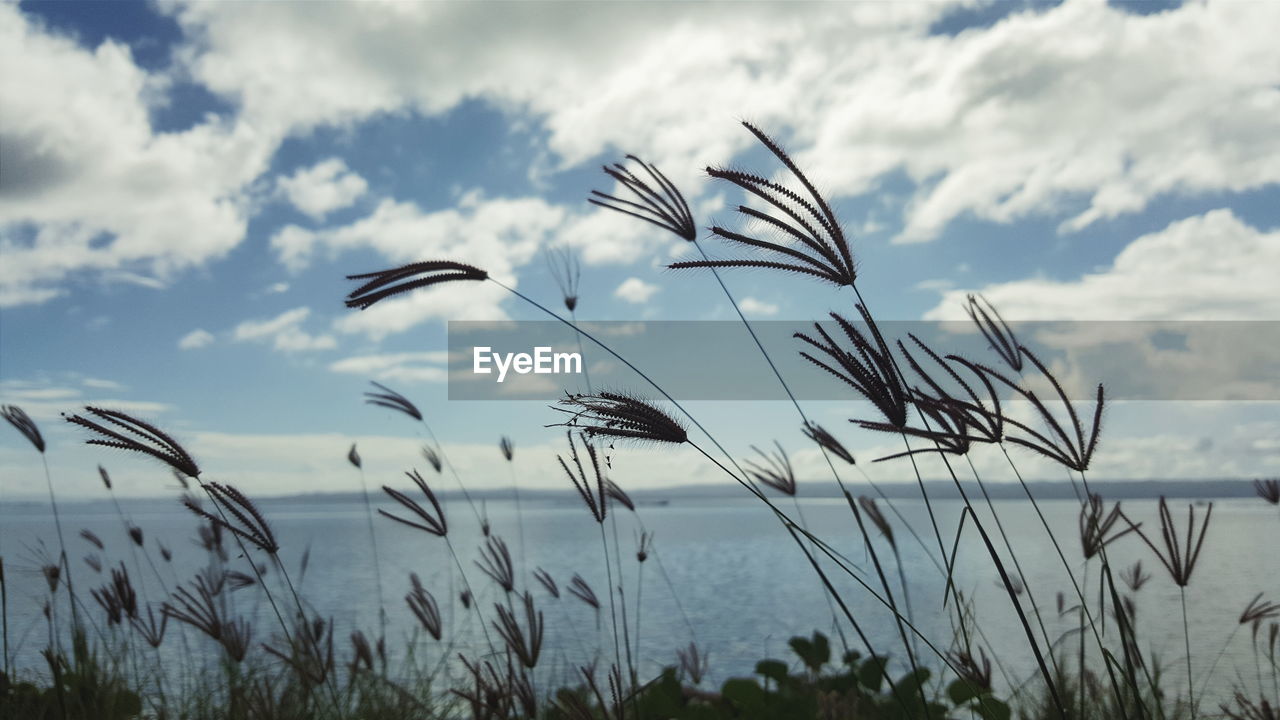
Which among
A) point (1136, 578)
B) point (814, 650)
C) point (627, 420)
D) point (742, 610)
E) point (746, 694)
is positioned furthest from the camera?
point (742, 610)

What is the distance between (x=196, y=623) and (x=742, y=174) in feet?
7.27

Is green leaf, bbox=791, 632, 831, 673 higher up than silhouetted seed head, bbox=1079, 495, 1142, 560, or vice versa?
silhouetted seed head, bbox=1079, 495, 1142, 560

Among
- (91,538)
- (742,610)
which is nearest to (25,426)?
(91,538)

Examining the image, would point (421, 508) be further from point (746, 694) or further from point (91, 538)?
point (91, 538)

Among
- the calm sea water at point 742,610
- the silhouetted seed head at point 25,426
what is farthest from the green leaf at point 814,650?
the silhouetted seed head at point 25,426

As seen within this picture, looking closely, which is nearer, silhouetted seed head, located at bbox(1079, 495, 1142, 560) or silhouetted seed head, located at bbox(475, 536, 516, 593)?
silhouetted seed head, located at bbox(1079, 495, 1142, 560)

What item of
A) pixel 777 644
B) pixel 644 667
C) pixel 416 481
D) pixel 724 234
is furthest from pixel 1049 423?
pixel 777 644

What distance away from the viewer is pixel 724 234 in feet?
4.92

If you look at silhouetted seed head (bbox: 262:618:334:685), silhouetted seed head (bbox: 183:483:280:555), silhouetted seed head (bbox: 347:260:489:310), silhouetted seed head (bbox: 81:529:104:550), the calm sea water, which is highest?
silhouetted seed head (bbox: 347:260:489:310)

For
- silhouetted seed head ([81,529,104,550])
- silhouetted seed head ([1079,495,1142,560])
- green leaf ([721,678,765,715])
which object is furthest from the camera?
silhouetted seed head ([81,529,104,550])

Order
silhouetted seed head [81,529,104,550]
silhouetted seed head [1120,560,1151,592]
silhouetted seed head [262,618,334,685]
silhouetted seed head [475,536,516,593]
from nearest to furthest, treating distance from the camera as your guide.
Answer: silhouetted seed head [262,618,334,685]
silhouetted seed head [475,536,516,593]
silhouetted seed head [1120,560,1151,592]
silhouetted seed head [81,529,104,550]

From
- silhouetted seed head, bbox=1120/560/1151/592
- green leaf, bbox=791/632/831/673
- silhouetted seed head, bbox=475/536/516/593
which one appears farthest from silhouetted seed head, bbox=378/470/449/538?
silhouetted seed head, bbox=1120/560/1151/592

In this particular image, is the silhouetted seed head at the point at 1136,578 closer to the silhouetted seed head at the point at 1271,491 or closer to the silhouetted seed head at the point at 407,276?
the silhouetted seed head at the point at 1271,491

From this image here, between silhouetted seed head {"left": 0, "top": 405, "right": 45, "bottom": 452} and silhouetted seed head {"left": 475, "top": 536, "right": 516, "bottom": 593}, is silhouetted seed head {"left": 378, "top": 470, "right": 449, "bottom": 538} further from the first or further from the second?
silhouetted seed head {"left": 0, "top": 405, "right": 45, "bottom": 452}
